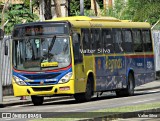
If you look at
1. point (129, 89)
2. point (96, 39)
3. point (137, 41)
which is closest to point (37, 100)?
point (96, 39)

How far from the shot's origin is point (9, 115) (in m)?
22.5

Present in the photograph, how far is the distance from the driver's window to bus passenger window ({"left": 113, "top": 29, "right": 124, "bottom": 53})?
362cm

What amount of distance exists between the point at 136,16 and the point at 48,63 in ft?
70.4

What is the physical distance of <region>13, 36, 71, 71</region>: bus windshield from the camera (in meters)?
28.2

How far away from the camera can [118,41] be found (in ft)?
107

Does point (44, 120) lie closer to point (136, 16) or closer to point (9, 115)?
point (9, 115)

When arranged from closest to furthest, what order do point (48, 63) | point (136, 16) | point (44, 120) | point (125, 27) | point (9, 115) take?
point (44, 120) < point (9, 115) < point (48, 63) < point (125, 27) < point (136, 16)

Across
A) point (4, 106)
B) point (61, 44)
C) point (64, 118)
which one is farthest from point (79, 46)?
point (64, 118)

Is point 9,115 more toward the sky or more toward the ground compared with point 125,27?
more toward the ground

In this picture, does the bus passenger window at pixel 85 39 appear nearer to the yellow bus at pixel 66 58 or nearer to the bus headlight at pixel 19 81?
the yellow bus at pixel 66 58

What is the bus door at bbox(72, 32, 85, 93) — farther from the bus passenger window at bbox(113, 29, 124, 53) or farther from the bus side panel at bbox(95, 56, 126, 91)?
the bus passenger window at bbox(113, 29, 124, 53)

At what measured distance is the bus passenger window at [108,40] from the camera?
31.6 m

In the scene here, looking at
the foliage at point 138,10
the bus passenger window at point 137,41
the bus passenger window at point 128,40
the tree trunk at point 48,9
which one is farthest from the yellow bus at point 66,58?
the foliage at point 138,10

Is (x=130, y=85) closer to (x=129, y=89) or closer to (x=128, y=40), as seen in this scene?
(x=129, y=89)
